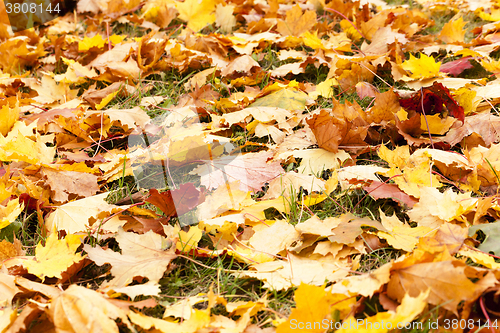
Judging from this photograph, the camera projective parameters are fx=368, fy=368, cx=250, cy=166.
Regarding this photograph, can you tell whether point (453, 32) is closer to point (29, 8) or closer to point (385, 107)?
point (385, 107)

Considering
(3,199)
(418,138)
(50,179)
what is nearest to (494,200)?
(418,138)

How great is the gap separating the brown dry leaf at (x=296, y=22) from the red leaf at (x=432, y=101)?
99 centimetres

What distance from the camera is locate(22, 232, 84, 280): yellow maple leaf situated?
1.04 metres

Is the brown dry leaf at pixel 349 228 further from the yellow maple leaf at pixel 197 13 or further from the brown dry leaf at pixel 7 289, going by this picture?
the yellow maple leaf at pixel 197 13

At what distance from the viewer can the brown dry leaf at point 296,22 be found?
2.28 m

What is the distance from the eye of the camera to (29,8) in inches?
113

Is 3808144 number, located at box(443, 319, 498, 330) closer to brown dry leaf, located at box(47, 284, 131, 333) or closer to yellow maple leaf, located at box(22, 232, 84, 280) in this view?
brown dry leaf, located at box(47, 284, 131, 333)

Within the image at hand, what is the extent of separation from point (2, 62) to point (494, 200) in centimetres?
264

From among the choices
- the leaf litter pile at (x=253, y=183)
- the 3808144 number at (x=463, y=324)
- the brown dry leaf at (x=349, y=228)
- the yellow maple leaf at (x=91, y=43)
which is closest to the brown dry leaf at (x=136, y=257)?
the leaf litter pile at (x=253, y=183)

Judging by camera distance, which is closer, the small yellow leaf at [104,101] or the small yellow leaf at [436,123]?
the small yellow leaf at [436,123]

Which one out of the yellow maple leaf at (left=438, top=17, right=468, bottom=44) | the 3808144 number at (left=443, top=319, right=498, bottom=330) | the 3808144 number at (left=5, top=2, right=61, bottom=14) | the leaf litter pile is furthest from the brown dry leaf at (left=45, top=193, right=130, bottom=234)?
the 3808144 number at (left=5, top=2, right=61, bottom=14)

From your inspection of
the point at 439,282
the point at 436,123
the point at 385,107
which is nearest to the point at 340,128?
the point at 385,107

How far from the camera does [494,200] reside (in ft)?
3.76

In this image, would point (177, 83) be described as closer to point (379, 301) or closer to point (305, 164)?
point (305, 164)
